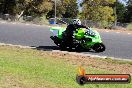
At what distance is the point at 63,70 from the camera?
10.0 metres

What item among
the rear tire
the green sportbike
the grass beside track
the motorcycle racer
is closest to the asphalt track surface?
the rear tire

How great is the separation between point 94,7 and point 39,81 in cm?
6499

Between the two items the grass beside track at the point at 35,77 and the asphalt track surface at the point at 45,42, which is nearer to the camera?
the grass beside track at the point at 35,77

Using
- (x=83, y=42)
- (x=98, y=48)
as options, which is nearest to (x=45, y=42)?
(x=83, y=42)

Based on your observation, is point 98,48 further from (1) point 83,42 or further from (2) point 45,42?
(2) point 45,42

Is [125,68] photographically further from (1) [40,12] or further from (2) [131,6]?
(2) [131,6]

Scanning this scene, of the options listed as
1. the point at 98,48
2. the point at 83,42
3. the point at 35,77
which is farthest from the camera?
the point at 83,42

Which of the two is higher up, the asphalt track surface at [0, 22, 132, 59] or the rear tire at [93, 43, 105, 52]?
the rear tire at [93, 43, 105, 52]

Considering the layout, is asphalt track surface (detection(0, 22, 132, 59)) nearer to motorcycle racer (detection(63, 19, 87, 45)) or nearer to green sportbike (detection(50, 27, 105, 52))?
green sportbike (detection(50, 27, 105, 52))

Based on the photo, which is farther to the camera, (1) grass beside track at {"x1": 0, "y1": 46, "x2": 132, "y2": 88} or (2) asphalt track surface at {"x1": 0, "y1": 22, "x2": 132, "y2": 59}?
(2) asphalt track surface at {"x1": 0, "y1": 22, "x2": 132, "y2": 59}

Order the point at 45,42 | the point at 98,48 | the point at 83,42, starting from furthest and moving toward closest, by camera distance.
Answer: the point at 45,42
the point at 83,42
the point at 98,48

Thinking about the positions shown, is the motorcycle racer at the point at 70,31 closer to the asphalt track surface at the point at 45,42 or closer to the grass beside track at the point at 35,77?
the asphalt track surface at the point at 45,42

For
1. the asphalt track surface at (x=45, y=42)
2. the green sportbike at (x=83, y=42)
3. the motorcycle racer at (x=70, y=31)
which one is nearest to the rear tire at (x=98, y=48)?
the green sportbike at (x=83, y=42)

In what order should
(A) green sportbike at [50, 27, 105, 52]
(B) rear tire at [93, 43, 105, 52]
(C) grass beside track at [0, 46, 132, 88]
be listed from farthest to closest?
(A) green sportbike at [50, 27, 105, 52] → (B) rear tire at [93, 43, 105, 52] → (C) grass beside track at [0, 46, 132, 88]
